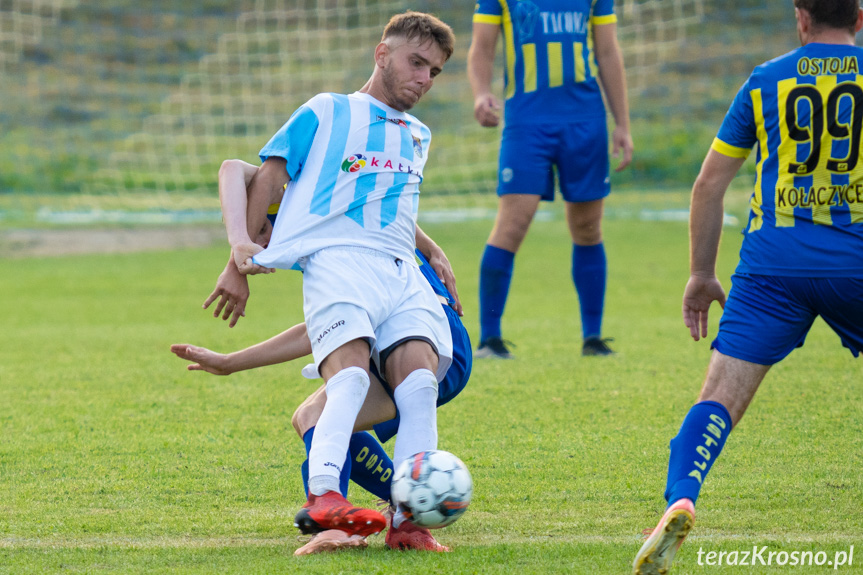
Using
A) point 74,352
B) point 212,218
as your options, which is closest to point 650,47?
point 212,218

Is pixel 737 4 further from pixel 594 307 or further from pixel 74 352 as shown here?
pixel 74 352

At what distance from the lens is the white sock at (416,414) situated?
10.1 feet

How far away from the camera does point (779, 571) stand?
270cm

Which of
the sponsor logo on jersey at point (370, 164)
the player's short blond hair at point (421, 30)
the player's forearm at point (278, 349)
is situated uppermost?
the player's short blond hair at point (421, 30)

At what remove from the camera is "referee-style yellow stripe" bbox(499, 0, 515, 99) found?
6.35 m

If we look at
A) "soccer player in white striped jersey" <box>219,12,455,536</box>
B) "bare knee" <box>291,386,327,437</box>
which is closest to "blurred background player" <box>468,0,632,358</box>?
"soccer player in white striped jersey" <box>219,12,455,536</box>

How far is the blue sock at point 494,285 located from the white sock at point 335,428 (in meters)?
3.21

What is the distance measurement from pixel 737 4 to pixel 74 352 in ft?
45.5

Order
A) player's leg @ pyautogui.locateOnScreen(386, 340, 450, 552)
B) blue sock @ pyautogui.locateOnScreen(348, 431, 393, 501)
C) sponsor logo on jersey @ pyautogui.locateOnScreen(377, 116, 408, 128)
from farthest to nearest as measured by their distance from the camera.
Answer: sponsor logo on jersey @ pyautogui.locateOnScreen(377, 116, 408, 128) < blue sock @ pyautogui.locateOnScreen(348, 431, 393, 501) < player's leg @ pyautogui.locateOnScreen(386, 340, 450, 552)

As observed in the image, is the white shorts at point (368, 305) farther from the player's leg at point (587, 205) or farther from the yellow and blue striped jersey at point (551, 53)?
the yellow and blue striped jersey at point (551, 53)

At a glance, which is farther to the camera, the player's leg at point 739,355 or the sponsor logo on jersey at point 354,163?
the sponsor logo on jersey at point 354,163

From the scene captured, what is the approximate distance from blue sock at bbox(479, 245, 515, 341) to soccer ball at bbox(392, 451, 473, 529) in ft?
11.1

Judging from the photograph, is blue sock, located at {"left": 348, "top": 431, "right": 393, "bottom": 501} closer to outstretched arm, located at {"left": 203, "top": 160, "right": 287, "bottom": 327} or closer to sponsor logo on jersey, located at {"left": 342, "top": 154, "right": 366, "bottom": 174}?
outstretched arm, located at {"left": 203, "top": 160, "right": 287, "bottom": 327}

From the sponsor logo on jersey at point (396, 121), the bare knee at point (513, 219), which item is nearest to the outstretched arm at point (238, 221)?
the sponsor logo on jersey at point (396, 121)
